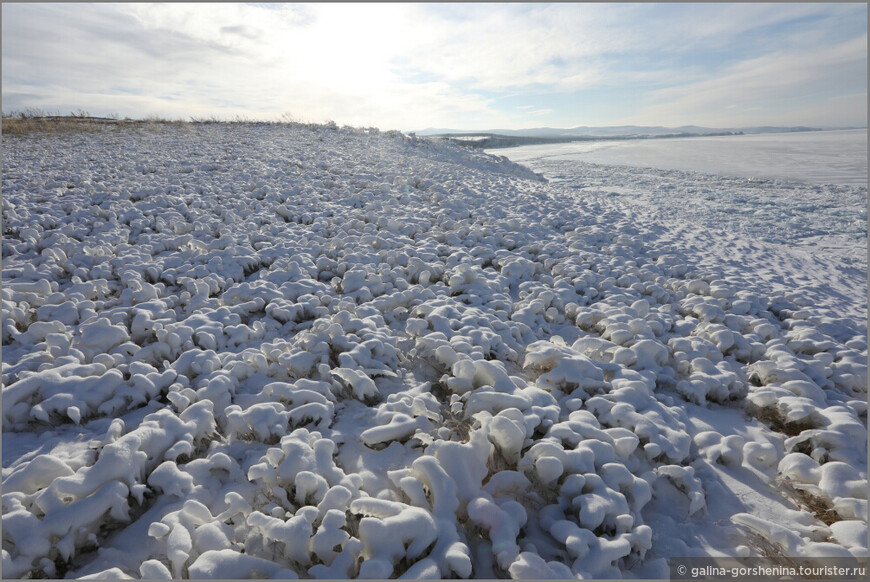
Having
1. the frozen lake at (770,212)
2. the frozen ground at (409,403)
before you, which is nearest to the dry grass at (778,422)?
the frozen ground at (409,403)

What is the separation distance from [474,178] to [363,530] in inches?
567

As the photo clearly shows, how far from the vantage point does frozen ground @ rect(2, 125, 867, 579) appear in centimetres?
242

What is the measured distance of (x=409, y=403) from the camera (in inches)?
142

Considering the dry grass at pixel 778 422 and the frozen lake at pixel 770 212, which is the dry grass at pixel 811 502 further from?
the frozen lake at pixel 770 212

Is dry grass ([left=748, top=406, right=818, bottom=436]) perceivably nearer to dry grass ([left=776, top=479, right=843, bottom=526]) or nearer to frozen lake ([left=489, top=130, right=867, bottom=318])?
dry grass ([left=776, top=479, right=843, bottom=526])

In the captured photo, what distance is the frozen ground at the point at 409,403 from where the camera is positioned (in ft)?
7.93

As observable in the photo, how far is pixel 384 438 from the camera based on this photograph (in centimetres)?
317

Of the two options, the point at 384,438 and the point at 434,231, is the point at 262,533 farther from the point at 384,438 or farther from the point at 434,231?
the point at 434,231

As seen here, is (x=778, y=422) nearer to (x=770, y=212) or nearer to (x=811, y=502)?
(x=811, y=502)

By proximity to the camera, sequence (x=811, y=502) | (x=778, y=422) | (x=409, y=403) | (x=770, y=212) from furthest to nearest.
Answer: (x=770, y=212) → (x=778, y=422) → (x=409, y=403) → (x=811, y=502)

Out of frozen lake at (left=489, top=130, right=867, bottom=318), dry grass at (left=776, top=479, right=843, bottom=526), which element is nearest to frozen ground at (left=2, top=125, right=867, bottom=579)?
dry grass at (left=776, top=479, right=843, bottom=526)

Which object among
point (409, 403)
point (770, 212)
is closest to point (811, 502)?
point (409, 403)

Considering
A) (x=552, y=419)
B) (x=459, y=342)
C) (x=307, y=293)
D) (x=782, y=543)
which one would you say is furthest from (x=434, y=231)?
(x=782, y=543)

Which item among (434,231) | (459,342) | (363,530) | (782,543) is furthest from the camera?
(434,231)
